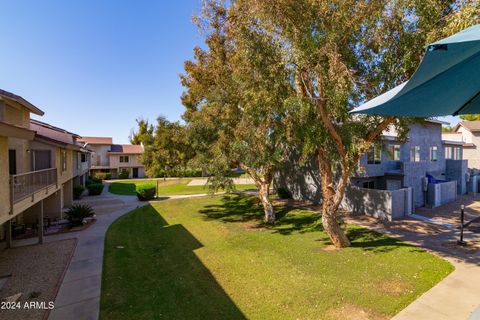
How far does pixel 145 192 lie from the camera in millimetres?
26281

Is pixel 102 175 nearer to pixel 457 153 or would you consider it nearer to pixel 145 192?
pixel 145 192

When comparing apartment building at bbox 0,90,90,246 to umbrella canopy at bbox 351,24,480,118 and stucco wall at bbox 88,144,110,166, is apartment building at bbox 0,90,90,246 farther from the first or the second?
stucco wall at bbox 88,144,110,166

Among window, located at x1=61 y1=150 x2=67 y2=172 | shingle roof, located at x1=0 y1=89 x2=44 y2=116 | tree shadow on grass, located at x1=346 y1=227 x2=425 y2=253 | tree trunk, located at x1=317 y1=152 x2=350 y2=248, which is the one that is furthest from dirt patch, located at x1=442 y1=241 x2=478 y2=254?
window, located at x1=61 y1=150 x2=67 y2=172

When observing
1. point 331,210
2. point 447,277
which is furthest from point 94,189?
point 447,277

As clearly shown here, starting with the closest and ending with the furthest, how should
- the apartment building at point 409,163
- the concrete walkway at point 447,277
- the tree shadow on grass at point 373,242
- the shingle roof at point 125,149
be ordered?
the concrete walkway at point 447,277 → the tree shadow on grass at point 373,242 → the apartment building at point 409,163 → the shingle roof at point 125,149

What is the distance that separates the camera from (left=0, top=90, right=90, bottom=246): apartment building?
29.3ft

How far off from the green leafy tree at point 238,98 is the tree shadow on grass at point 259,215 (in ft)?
4.17

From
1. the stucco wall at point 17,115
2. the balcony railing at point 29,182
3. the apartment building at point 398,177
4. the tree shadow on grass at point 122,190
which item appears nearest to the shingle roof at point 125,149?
the tree shadow on grass at point 122,190

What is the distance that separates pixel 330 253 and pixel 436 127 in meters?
19.2

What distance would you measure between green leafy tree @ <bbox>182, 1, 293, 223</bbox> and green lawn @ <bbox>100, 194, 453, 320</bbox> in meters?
4.13

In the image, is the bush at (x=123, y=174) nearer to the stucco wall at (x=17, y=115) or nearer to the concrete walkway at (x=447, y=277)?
the stucco wall at (x=17, y=115)

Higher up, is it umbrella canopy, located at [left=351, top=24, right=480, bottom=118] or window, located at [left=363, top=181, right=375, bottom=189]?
umbrella canopy, located at [left=351, top=24, right=480, bottom=118]

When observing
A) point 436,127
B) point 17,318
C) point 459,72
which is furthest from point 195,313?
point 436,127

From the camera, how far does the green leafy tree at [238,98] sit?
35.0ft
